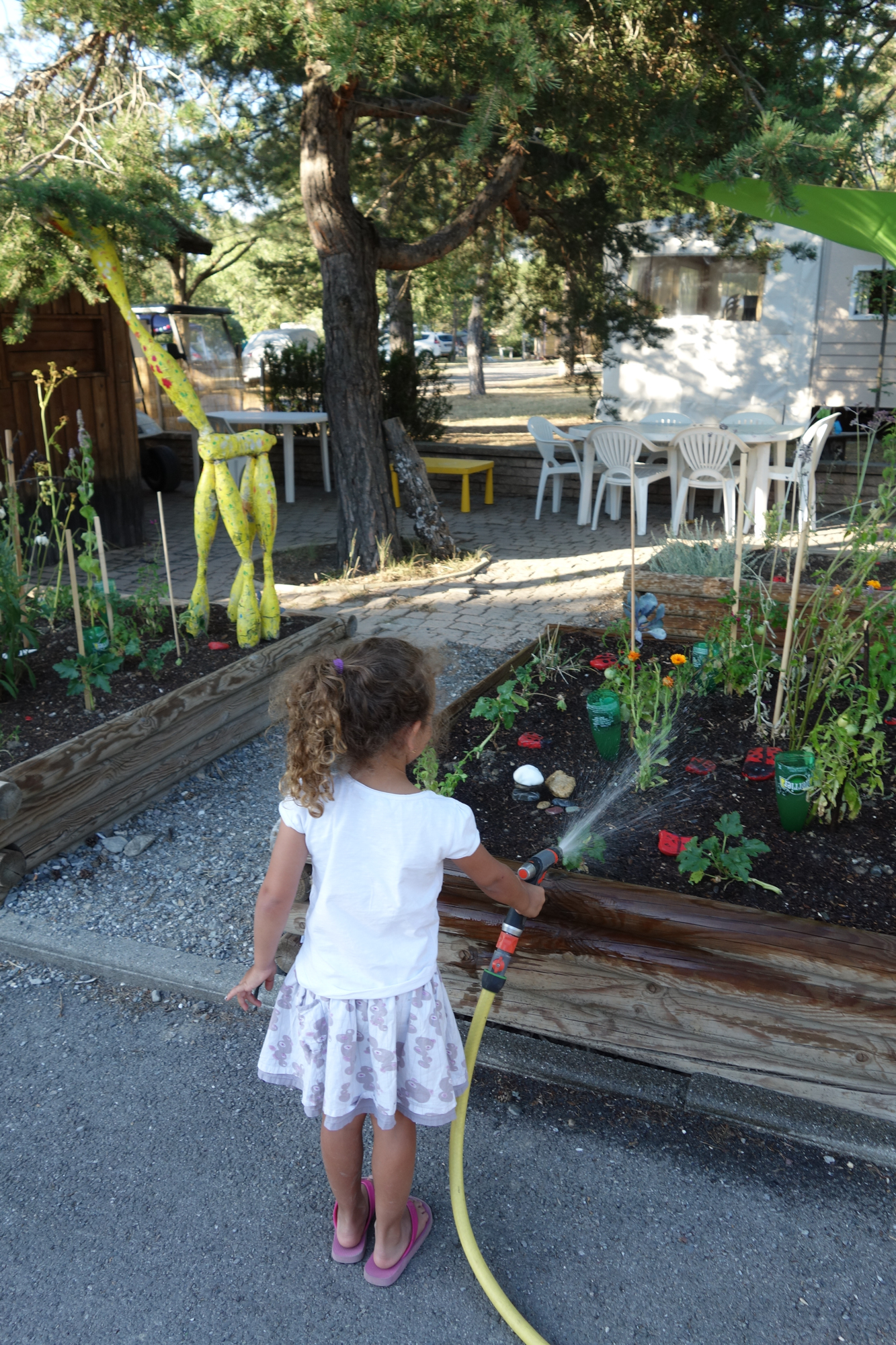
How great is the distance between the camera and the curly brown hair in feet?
5.33

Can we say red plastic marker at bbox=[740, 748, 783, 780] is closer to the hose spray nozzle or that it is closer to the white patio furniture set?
the hose spray nozzle

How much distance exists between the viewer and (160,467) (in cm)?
1068

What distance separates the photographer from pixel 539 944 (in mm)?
2342

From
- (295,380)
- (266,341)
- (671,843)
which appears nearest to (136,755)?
(671,843)

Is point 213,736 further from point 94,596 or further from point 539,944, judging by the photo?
point 539,944

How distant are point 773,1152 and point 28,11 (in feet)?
19.3

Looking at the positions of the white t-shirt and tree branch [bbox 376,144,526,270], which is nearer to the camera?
the white t-shirt

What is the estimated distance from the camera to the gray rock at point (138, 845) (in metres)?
3.47

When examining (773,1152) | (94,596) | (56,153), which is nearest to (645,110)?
(56,153)

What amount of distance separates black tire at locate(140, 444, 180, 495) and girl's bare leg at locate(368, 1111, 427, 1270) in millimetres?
9465

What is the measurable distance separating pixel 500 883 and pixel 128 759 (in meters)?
2.25

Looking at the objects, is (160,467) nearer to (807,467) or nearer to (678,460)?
(678,460)

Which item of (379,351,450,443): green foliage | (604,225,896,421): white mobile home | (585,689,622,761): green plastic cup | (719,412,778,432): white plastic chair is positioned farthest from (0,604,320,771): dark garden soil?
(604,225,896,421): white mobile home

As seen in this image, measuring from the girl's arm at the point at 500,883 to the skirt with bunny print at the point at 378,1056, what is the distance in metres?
0.20
